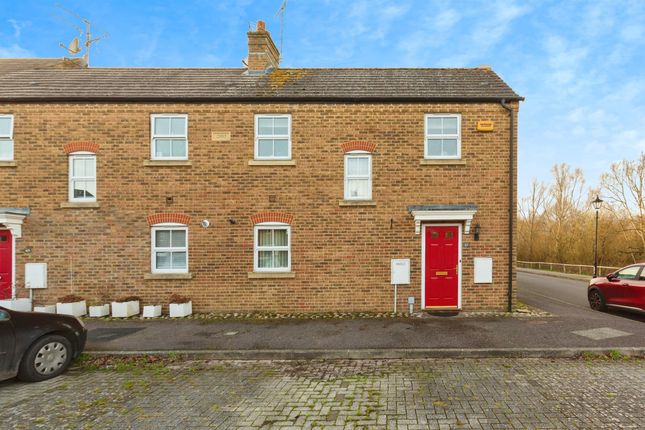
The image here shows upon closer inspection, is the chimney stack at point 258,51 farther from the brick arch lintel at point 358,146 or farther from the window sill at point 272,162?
the brick arch lintel at point 358,146

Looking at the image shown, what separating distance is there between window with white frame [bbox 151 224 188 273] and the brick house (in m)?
0.04

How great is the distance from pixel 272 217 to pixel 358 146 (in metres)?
3.02

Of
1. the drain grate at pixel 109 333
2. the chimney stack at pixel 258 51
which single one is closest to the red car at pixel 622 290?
the chimney stack at pixel 258 51

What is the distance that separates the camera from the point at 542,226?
33656 mm

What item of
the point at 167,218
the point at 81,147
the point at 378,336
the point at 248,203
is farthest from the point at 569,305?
the point at 81,147

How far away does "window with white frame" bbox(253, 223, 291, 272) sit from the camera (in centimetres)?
902

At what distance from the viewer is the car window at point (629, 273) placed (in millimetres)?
8848

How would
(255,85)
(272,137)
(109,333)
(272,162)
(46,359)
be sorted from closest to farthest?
(46,359)
(109,333)
(272,162)
(272,137)
(255,85)

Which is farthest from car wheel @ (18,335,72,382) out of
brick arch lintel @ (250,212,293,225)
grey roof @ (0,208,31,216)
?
grey roof @ (0,208,31,216)

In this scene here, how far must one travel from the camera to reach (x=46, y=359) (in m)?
5.00

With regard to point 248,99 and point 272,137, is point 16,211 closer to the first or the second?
point 248,99

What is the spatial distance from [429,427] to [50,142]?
10.9 meters

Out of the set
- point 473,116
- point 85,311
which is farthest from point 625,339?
point 85,311

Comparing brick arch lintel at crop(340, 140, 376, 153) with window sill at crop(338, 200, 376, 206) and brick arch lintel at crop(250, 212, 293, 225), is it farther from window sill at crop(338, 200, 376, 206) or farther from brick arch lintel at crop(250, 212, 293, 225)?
brick arch lintel at crop(250, 212, 293, 225)
